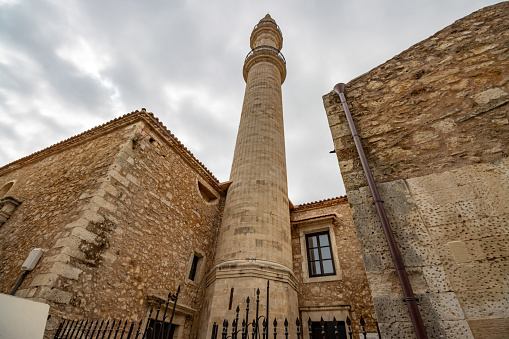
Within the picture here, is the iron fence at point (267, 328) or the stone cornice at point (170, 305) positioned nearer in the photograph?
the iron fence at point (267, 328)

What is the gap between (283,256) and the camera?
24.9ft

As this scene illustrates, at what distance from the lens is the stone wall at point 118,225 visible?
4.72 m

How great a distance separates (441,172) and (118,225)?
20.2 feet

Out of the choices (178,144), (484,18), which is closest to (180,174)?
(178,144)

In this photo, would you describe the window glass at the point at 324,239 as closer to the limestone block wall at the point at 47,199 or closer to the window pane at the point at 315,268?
the window pane at the point at 315,268

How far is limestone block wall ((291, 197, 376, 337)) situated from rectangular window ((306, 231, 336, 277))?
0.83 ft

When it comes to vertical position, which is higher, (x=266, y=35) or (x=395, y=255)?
(x=266, y=35)

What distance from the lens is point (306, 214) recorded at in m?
10.5

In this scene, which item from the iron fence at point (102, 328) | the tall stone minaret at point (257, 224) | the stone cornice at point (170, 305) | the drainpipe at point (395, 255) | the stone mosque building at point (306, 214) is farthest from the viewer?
the tall stone minaret at point (257, 224)

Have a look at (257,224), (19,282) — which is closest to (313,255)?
(257,224)

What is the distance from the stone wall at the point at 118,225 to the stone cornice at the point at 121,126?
4cm

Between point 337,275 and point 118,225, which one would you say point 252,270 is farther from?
point 118,225

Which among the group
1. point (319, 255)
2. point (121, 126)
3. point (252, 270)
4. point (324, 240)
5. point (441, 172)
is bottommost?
point (441, 172)

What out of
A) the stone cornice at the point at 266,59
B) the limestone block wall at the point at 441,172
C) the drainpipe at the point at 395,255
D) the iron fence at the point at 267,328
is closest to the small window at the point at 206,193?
the iron fence at the point at 267,328
